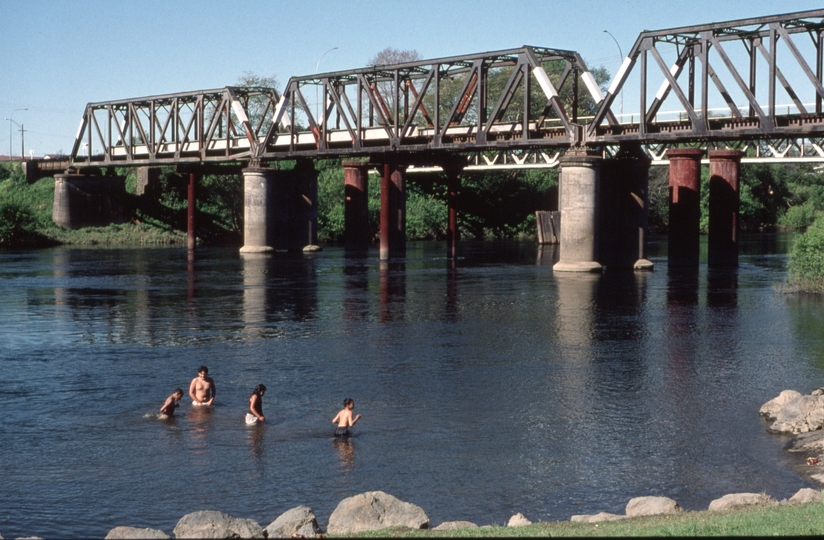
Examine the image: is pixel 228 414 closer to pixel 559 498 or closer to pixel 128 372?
pixel 128 372

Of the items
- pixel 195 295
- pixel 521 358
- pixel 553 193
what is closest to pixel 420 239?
pixel 553 193

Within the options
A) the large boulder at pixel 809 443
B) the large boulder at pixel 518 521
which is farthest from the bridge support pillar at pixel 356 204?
the large boulder at pixel 518 521

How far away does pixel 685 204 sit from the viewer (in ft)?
197

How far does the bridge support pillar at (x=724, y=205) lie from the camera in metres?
59.2

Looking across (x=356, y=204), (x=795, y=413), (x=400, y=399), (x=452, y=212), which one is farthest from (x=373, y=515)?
(x=356, y=204)

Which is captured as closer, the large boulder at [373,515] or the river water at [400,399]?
Result: the large boulder at [373,515]

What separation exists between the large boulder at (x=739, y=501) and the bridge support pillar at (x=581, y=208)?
4057 cm

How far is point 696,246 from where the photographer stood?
6069 cm

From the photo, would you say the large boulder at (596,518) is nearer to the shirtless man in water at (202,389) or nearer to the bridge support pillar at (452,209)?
the shirtless man in water at (202,389)

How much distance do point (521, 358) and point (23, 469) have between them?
13952 mm

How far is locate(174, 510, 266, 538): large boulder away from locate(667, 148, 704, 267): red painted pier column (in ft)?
163

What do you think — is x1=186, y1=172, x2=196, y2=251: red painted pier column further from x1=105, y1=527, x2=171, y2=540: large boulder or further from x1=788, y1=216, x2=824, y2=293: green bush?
x1=105, y1=527, x2=171, y2=540: large boulder

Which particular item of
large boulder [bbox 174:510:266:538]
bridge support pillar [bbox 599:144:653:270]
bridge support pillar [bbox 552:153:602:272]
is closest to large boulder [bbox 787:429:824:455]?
large boulder [bbox 174:510:266:538]

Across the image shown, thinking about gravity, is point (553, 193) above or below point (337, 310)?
above
